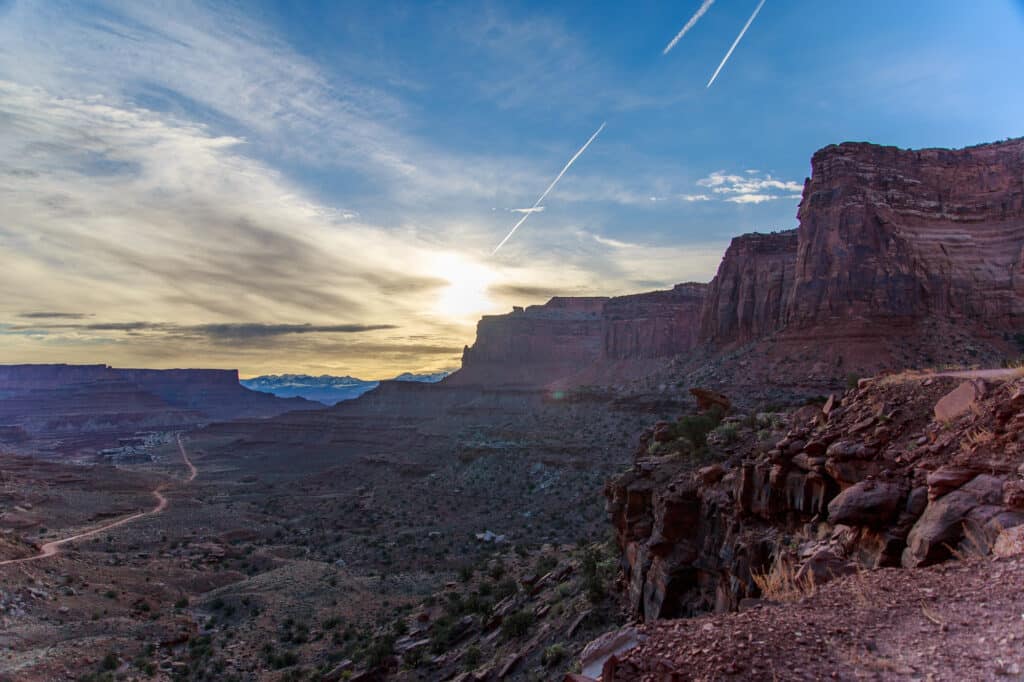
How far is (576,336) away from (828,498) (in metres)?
130

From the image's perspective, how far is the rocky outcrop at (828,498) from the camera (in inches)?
282

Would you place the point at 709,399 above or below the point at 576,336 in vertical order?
below

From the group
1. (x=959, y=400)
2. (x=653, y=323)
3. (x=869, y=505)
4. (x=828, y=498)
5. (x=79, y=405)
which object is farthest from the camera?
(x=79, y=405)

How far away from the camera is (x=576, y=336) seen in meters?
139

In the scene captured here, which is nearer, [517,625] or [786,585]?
[786,585]

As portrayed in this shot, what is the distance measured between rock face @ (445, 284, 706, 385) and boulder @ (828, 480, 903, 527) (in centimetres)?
9297

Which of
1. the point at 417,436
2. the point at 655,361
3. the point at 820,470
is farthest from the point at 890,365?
the point at 417,436

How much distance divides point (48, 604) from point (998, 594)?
33.7m

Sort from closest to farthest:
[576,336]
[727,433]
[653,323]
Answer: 1. [727,433]
2. [653,323]
3. [576,336]

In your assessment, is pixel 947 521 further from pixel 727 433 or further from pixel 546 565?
pixel 546 565

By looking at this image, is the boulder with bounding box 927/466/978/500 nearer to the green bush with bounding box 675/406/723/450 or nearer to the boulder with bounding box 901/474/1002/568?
the boulder with bounding box 901/474/1002/568

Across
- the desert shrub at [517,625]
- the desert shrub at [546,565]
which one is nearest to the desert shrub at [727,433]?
the desert shrub at [517,625]

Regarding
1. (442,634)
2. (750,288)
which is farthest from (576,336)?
(442,634)

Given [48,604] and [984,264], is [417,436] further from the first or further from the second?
[984,264]
